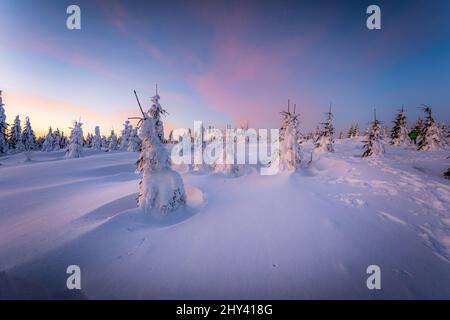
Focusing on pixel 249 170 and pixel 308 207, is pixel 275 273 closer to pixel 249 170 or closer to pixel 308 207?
pixel 308 207

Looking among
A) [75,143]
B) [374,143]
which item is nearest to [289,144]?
[374,143]

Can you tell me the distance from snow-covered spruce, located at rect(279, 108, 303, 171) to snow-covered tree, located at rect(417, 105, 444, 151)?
1031 inches

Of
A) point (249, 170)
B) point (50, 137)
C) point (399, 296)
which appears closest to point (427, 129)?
point (249, 170)

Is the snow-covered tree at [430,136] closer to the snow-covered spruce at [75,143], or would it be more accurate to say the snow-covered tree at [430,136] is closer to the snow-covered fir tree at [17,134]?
the snow-covered spruce at [75,143]

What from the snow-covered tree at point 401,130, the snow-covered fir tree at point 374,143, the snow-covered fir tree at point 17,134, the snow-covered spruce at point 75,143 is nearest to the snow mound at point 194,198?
the snow-covered fir tree at point 374,143

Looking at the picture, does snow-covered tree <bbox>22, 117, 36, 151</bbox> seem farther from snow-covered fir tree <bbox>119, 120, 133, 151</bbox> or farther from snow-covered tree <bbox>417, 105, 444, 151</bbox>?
snow-covered tree <bbox>417, 105, 444, 151</bbox>

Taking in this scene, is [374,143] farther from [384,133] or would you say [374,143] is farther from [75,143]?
[384,133]

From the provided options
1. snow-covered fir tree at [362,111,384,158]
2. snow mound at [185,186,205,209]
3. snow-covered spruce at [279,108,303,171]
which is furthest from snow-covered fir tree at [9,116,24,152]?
snow-covered fir tree at [362,111,384,158]

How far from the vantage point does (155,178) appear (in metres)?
9.45

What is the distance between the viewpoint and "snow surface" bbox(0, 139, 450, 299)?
518 centimetres

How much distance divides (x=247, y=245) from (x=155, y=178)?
5356 mm

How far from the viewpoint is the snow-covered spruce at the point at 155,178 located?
30.2ft
